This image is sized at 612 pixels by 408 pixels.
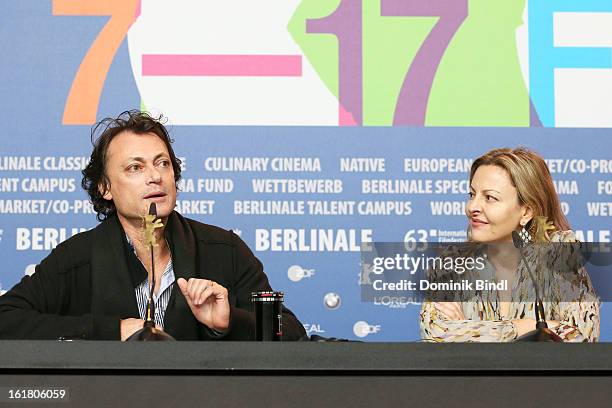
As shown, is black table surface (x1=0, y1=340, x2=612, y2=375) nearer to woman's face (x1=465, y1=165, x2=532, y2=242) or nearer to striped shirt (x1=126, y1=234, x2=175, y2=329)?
striped shirt (x1=126, y1=234, x2=175, y2=329)

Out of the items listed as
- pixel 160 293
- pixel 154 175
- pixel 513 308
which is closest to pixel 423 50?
pixel 154 175

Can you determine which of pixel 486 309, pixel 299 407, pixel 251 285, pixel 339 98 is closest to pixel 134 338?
pixel 299 407

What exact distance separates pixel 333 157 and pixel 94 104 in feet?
2.83

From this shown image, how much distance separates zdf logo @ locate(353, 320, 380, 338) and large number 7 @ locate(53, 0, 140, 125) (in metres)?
1.17

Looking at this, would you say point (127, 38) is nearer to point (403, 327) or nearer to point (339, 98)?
point (339, 98)

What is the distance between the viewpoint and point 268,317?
5.50ft

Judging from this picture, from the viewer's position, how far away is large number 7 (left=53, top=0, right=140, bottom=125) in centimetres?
316

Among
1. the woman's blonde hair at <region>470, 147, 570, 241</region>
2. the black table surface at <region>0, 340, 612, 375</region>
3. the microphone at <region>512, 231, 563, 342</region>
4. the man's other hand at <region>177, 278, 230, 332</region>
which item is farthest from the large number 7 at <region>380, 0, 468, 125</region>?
the black table surface at <region>0, 340, 612, 375</region>

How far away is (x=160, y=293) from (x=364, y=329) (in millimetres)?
873

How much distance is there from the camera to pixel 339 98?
318 cm

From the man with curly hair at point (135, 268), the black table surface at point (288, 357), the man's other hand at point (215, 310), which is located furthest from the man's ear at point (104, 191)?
the black table surface at point (288, 357)

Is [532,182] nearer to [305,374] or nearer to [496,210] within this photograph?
[496,210]

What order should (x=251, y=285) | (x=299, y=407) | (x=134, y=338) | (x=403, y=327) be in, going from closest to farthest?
(x=299, y=407) < (x=134, y=338) < (x=251, y=285) < (x=403, y=327)

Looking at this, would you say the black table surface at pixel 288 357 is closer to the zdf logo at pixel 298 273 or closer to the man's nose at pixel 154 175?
the man's nose at pixel 154 175
